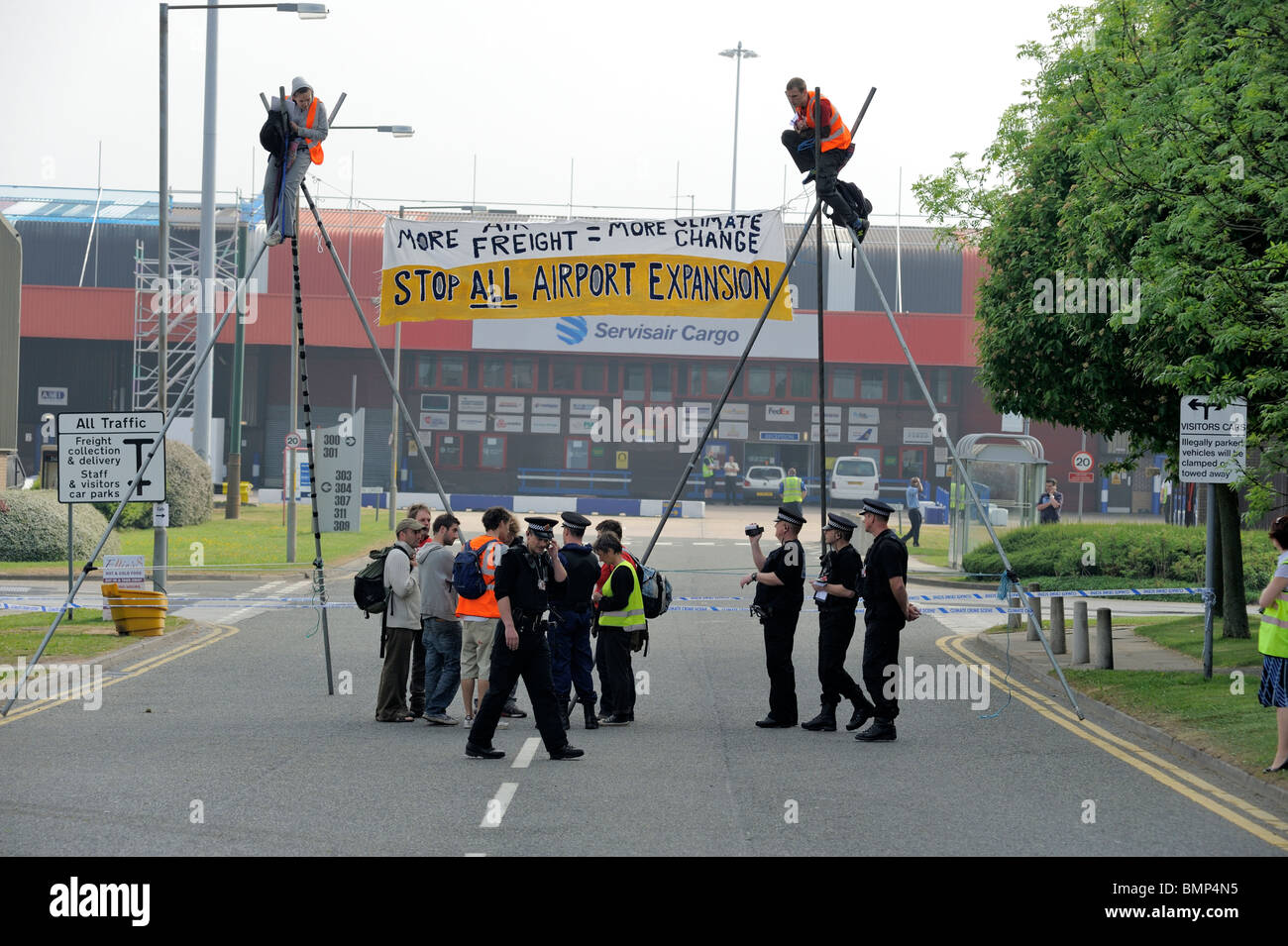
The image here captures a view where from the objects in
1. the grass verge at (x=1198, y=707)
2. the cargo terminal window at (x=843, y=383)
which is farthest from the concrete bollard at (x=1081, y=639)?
the cargo terminal window at (x=843, y=383)

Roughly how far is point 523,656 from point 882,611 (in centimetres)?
311

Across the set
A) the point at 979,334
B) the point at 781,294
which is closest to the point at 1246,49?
the point at 781,294

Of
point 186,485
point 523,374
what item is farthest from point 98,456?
point 523,374

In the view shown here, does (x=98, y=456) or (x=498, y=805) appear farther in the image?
(x=98, y=456)

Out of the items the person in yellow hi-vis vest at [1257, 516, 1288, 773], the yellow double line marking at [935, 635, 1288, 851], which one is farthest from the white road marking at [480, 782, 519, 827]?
the person in yellow hi-vis vest at [1257, 516, 1288, 773]

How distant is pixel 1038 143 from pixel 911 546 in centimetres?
2122

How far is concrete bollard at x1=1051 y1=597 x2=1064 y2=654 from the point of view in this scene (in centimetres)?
1759

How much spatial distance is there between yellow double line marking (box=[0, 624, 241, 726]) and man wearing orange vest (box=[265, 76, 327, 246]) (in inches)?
189

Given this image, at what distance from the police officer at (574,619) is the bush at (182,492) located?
26.2 meters

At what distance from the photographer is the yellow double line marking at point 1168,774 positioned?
8820 mm

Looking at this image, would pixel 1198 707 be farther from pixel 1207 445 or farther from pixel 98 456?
pixel 98 456

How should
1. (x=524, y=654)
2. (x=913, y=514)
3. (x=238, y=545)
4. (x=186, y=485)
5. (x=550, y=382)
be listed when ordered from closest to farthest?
(x=524, y=654) < (x=238, y=545) < (x=913, y=514) < (x=186, y=485) < (x=550, y=382)

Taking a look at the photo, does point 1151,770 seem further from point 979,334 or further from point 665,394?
point 665,394

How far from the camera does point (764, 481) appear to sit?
5984 cm
